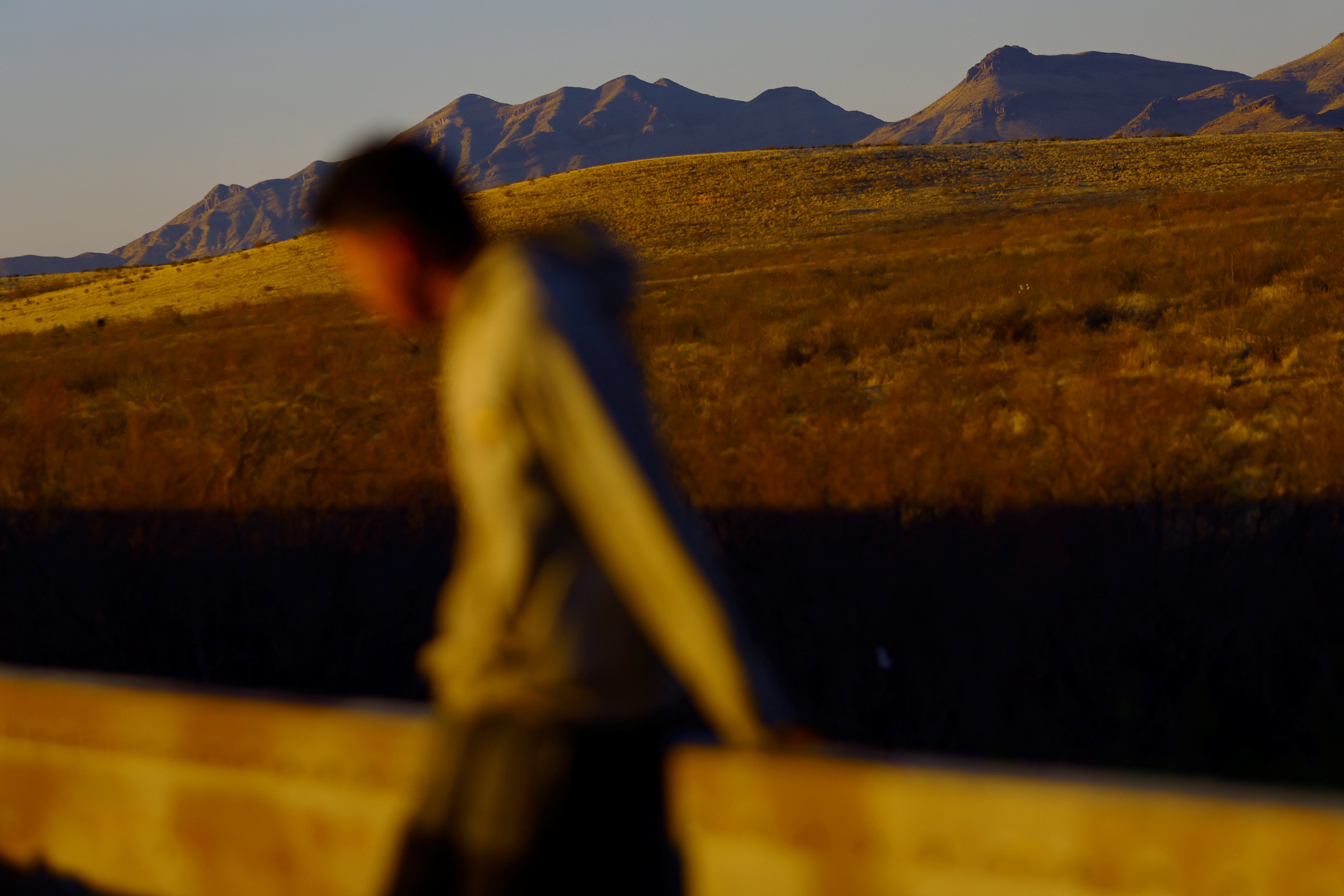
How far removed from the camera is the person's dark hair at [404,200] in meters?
1.63

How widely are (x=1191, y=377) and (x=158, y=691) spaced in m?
11.9

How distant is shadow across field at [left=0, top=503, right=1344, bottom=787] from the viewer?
4680 mm

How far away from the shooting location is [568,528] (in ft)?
5.27

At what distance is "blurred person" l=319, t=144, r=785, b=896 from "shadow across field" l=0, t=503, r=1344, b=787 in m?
3.32

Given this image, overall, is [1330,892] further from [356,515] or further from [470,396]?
[356,515]

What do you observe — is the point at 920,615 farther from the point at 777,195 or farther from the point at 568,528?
the point at 777,195

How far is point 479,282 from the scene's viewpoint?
1604mm

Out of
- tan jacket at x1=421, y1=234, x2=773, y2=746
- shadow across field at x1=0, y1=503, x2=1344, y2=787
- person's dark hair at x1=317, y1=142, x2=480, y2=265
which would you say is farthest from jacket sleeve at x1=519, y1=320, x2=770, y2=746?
shadow across field at x1=0, y1=503, x2=1344, y2=787

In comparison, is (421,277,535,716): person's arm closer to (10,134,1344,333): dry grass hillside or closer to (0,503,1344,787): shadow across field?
(0,503,1344,787): shadow across field

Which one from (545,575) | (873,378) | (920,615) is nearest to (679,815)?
(545,575)

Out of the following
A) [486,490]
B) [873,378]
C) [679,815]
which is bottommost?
[873,378]

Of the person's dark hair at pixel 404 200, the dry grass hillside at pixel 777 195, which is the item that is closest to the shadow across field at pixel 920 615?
the person's dark hair at pixel 404 200

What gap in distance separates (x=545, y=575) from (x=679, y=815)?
3.39 feet

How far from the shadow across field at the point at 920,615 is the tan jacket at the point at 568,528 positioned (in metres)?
3.36
